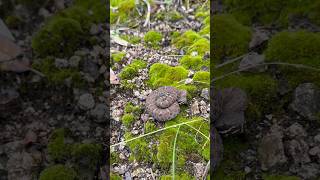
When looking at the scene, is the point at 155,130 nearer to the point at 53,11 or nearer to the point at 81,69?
the point at 81,69

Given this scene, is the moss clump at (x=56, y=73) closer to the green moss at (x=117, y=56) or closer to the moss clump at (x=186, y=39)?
the green moss at (x=117, y=56)

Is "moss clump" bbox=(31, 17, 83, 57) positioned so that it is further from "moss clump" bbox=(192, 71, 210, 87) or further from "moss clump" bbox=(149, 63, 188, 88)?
"moss clump" bbox=(192, 71, 210, 87)

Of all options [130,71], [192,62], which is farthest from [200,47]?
[130,71]

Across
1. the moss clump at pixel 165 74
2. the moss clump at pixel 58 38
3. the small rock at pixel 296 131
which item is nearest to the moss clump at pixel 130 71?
the moss clump at pixel 165 74

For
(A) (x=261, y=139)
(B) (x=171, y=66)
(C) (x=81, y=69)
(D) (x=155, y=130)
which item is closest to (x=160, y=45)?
(B) (x=171, y=66)

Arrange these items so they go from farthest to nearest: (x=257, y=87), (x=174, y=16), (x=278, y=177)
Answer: (x=174, y=16), (x=257, y=87), (x=278, y=177)

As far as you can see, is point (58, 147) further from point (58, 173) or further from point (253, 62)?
point (253, 62)
